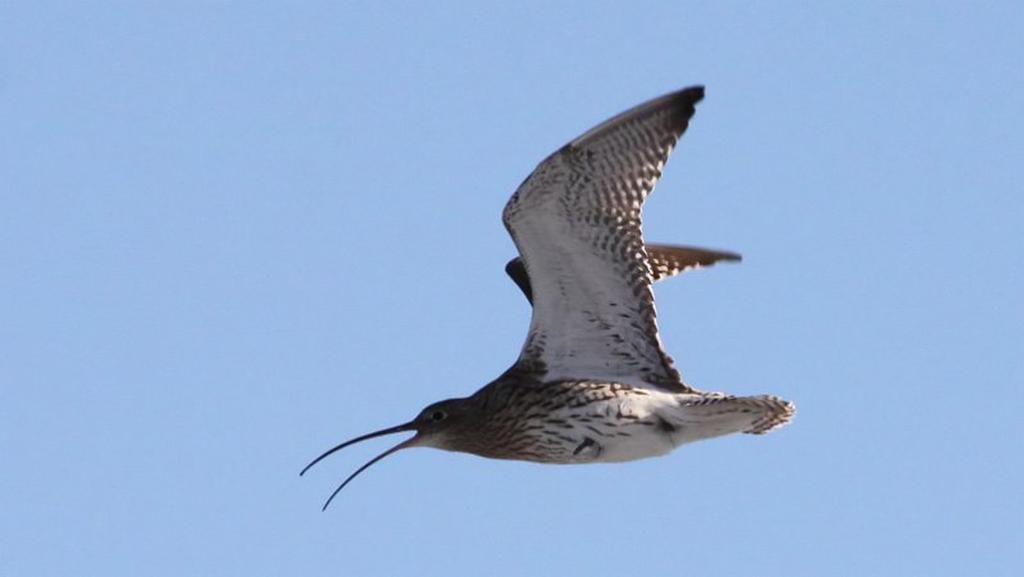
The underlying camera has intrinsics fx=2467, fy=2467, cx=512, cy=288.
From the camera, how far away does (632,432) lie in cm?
1421

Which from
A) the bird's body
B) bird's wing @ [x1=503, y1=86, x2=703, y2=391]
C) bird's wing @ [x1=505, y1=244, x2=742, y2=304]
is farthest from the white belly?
bird's wing @ [x1=505, y1=244, x2=742, y2=304]

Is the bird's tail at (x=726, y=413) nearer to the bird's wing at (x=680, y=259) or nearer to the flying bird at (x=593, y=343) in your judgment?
the flying bird at (x=593, y=343)

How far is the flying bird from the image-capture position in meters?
13.9

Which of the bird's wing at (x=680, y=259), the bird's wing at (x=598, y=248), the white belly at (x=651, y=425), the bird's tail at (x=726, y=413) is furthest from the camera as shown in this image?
the bird's wing at (x=680, y=259)

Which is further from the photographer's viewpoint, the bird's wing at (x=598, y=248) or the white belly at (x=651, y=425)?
the white belly at (x=651, y=425)

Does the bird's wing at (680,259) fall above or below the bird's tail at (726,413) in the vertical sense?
above

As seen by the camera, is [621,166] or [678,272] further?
[678,272]

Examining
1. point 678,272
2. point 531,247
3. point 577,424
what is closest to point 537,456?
point 577,424

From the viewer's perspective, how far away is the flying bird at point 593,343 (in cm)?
1395

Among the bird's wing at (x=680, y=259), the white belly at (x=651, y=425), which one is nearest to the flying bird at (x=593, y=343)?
the white belly at (x=651, y=425)

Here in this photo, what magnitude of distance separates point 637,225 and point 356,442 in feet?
7.81

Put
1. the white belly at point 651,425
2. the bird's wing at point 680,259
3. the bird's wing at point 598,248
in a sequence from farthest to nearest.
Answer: the bird's wing at point 680,259
the white belly at point 651,425
the bird's wing at point 598,248

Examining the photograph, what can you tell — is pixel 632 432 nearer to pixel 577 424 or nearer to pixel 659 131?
pixel 577 424

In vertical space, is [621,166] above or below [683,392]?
above
